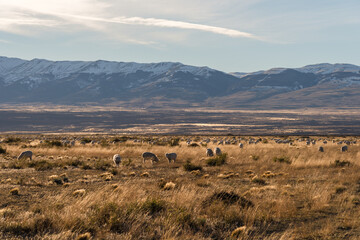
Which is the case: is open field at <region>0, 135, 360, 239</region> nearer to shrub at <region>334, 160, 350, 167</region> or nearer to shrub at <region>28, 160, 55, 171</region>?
shrub at <region>28, 160, 55, 171</region>

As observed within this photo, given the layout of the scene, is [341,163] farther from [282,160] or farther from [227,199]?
[227,199]

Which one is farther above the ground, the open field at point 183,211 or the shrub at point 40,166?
the open field at point 183,211

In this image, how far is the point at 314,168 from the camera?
63.6 ft

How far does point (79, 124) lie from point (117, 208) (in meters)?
147

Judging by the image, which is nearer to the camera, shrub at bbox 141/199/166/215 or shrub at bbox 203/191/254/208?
shrub at bbox 141/199/166/215

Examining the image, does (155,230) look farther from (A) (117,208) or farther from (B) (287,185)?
(B) (287,185)

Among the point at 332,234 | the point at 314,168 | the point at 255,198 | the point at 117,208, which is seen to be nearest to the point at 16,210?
the point at 117,208

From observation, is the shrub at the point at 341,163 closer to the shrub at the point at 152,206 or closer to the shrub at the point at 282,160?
the shrub at the point at 282,160

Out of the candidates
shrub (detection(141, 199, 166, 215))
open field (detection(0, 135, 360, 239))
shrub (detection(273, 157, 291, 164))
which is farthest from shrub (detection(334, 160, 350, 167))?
shrub (detection(141, 199, 166, 215))

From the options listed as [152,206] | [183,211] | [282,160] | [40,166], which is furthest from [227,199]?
[282,160]

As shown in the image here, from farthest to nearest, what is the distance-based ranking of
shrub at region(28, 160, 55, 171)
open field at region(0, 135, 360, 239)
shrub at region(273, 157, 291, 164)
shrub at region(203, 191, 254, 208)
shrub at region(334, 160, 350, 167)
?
shrub at region(273, 157, 291, 164), shrub at region(334, 160, 350, 167), shrub at region(28, 160, 55, 171), shrub at region(203, 191, 254, 208), open field at region(0, 135, 360, 239)

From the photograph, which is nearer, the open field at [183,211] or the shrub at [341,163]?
the open field at [183,211]

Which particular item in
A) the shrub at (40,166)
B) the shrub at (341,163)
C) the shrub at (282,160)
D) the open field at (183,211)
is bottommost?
the shrub at (40,166)

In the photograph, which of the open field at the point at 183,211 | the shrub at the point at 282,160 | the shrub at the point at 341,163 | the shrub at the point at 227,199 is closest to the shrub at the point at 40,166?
the open field at the point at 183,211
